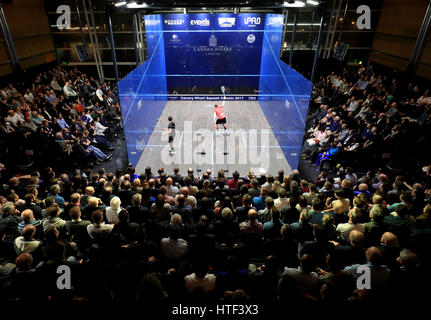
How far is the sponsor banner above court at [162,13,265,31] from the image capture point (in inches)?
429

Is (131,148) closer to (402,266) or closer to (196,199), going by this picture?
(196,199)

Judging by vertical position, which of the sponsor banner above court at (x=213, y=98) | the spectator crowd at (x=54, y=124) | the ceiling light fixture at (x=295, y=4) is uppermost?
the ceiling light fixture at (x=295, y=4)

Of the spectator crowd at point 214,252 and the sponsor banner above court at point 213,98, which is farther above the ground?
the spectator crowd at point 214,252

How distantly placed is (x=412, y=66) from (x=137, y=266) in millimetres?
10573

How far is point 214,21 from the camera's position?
434 inches

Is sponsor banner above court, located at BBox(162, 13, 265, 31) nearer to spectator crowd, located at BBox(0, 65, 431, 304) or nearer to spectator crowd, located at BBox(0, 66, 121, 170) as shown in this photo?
spectator crowd, located at BBox(0, 66, 121, 170)

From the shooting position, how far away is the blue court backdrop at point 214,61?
8.83 metres

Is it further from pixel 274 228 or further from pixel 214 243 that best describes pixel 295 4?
pixel 214 243

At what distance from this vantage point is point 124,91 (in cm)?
536

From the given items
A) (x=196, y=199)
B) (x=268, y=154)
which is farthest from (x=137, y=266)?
(x=268, y=154)

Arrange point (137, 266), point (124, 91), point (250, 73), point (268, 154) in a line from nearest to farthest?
point (137, 266) < point (124, 91) < point (268, 154) < point (250, 73)

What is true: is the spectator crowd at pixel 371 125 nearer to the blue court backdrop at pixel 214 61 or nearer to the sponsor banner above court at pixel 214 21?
the blue court backdrop at pixel 214 61

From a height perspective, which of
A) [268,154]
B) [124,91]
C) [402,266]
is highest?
[124,91]

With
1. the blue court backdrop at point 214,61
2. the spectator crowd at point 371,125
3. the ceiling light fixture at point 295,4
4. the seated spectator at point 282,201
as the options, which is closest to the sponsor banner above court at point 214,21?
the blue court backdrop at point 214,61
